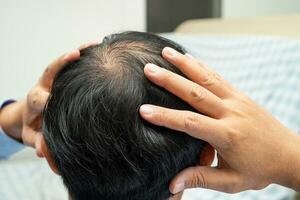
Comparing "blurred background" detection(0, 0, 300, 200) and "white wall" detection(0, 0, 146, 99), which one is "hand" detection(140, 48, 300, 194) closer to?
"blurred background" detection(0, 0, 300, 200)

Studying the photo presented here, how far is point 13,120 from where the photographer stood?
91 centimetres

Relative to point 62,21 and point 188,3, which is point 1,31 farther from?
point 188,3

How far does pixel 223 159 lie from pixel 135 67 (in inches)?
7.2

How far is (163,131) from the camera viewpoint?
478 mm

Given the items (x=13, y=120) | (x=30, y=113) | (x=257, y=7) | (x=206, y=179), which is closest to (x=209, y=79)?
(x=206, y=179)

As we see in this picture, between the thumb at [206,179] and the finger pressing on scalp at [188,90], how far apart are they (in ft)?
0.27

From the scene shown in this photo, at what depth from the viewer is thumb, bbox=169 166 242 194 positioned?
0.51 meters

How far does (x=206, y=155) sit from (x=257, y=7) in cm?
121

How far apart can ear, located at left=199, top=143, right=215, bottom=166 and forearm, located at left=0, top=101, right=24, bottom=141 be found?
19.6 inches

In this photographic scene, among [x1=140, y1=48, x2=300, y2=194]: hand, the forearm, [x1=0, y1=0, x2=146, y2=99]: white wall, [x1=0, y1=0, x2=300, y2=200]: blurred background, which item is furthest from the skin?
[x1=0, y1=0, x2=146, y2=99]: white wall

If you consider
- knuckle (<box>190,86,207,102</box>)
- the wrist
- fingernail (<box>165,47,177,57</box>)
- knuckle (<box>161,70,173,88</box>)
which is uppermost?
fingernail (<box>165,47,177,57</box>)

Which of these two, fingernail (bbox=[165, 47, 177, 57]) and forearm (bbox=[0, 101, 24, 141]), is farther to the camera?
forearm (bbox=[0, 101, 24, 141])

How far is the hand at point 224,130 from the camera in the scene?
18.3 inches

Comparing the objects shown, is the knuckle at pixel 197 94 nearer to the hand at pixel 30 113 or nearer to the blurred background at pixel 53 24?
the hand at pixel 30 113
